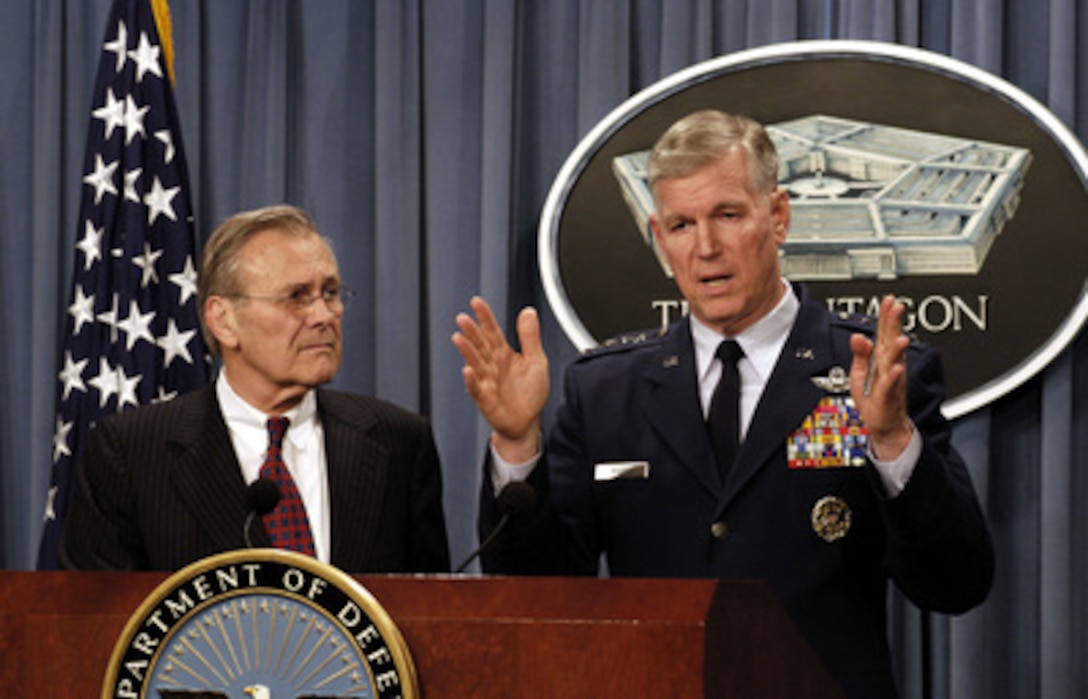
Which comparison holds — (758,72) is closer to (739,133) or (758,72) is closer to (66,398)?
(739,133)

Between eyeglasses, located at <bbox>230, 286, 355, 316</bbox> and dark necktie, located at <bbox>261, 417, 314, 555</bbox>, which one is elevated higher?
eyeglasses, located at <bbox>230, 286, 355, 316</bbox>

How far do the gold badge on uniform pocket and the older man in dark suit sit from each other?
766mm

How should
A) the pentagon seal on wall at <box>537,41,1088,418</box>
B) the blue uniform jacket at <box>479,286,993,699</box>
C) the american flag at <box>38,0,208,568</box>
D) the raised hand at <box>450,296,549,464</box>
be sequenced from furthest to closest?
the american flag at <box>38,0,208,568</box> < the pentagon seal on wall at <box>537,41,1088,418</box> < the blue uniform jacket at <box>479,286,993,699</box> < the raised hand at <box>450,296,549,464</box>

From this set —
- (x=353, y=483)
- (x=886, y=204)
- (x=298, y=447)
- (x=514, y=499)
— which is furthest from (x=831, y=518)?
(x=886, y=204)

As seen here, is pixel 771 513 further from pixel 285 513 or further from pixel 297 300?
pixel 297 300

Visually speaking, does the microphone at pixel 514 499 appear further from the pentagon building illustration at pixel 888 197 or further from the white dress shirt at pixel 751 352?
the pentagon building illustration at pixel 888 197

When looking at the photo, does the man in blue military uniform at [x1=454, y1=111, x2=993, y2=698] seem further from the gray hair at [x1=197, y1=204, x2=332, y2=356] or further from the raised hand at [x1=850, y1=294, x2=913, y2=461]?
the gray hair at [x1=197, y1=204, x2=332, y2=356]

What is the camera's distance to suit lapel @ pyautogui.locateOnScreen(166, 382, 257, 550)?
8.64 feet

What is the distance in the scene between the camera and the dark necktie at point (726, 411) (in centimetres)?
243

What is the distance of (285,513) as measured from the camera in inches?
105

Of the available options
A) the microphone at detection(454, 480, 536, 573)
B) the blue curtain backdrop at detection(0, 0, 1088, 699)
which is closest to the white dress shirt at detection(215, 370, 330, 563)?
the microphone at detection(454, 480, 536, 573)

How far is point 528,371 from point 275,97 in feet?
8.71

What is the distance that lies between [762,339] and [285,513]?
846mm

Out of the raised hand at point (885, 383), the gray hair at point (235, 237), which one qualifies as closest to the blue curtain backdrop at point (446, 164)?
the gray hair at point (235, 237)
